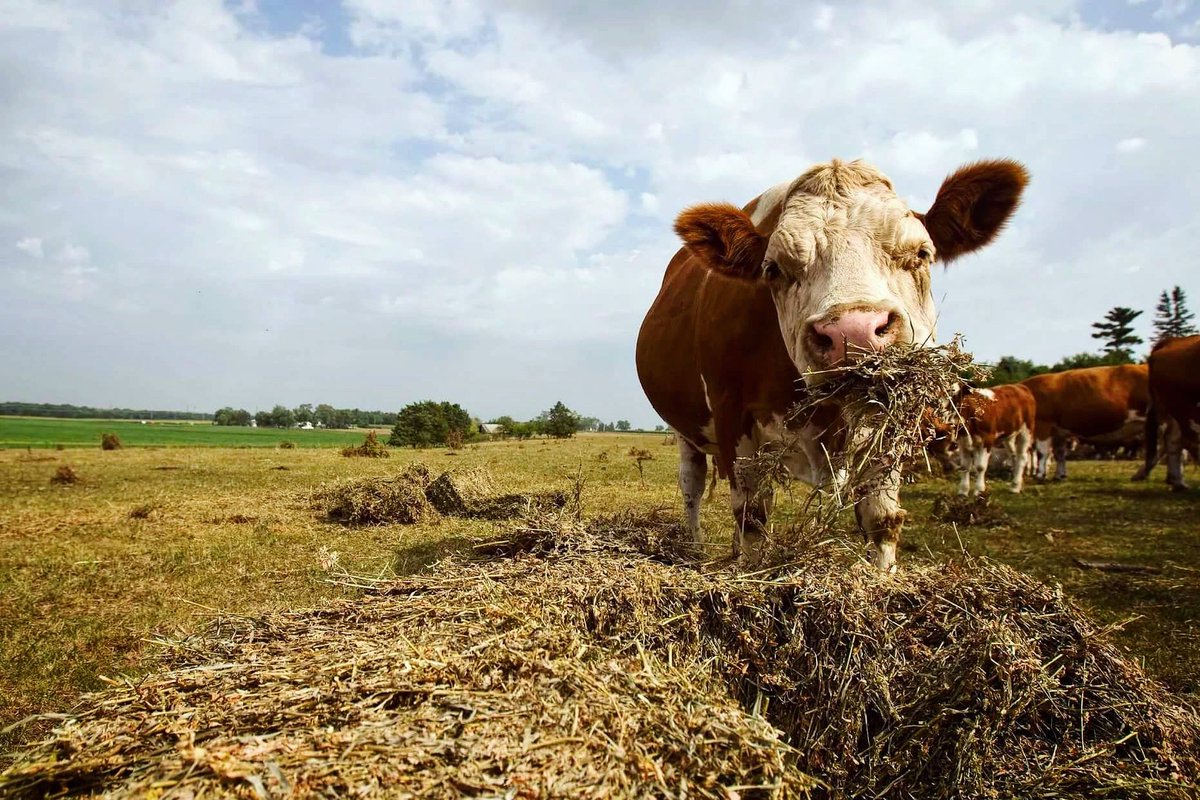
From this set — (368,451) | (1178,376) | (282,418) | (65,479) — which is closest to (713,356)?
(1178,376)

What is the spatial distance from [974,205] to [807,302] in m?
1.57

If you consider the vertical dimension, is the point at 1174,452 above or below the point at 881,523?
above

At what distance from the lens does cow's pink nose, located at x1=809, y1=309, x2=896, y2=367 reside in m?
2.80

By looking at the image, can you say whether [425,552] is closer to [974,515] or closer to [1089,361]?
[974,515]

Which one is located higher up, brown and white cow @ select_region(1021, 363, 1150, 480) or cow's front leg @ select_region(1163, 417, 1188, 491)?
brown and white cow @ select_region(1021, 363, 1150, 480)

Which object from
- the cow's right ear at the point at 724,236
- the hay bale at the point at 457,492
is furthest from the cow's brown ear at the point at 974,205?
the hay bale at the point at 457,492

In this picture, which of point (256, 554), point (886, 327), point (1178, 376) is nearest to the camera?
point (886, 327)

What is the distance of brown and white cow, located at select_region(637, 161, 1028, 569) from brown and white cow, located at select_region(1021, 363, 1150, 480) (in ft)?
51.7

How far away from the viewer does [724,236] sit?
3.96 meters

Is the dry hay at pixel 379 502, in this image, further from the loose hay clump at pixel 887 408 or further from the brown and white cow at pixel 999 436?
the brown and white cow at pixel 999 436

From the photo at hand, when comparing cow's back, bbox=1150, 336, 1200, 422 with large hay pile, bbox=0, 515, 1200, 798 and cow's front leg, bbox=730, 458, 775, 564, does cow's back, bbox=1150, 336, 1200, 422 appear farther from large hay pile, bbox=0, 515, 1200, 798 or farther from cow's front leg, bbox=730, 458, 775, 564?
large hay pile, bbox=0, 515, 1200, 798

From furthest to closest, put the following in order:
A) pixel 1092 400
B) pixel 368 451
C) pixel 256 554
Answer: pixel 368 451
pixel 1092 400
pixel 256 554

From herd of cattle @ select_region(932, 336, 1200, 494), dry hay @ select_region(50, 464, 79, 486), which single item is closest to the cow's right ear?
herd of cattle @ select_region(932, 336, 1200, 494)

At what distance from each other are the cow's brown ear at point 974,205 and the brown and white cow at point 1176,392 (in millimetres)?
10835
